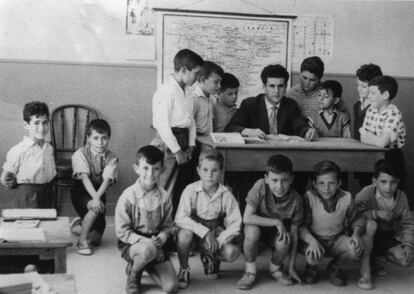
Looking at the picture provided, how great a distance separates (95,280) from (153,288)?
324mm

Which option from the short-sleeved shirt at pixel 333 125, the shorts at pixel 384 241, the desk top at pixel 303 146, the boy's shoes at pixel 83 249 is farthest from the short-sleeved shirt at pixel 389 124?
the boy's shoes at pixel 83 249

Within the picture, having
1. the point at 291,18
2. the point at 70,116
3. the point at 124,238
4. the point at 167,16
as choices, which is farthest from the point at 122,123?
the point at 124,238

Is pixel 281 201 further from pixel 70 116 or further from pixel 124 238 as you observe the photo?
pixel 70 116

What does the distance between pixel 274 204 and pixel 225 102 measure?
4.21ft

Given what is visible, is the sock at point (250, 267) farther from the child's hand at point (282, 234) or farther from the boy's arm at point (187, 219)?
the boy's arm at point (187, 219)


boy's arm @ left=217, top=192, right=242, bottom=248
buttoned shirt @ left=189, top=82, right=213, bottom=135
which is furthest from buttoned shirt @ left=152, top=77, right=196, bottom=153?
boy's arm @ left=217, top=192, right=242, bottom=248

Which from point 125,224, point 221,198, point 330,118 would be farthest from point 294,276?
point 330,118

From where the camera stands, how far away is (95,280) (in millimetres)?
3389

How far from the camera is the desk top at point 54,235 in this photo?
96.3 inches

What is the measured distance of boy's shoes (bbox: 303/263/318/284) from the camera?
3.50 meters

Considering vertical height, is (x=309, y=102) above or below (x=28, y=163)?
above

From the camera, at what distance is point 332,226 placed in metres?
3.51

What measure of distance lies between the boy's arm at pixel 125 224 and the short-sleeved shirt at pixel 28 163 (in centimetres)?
81

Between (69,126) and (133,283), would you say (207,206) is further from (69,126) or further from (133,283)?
(69,126)
